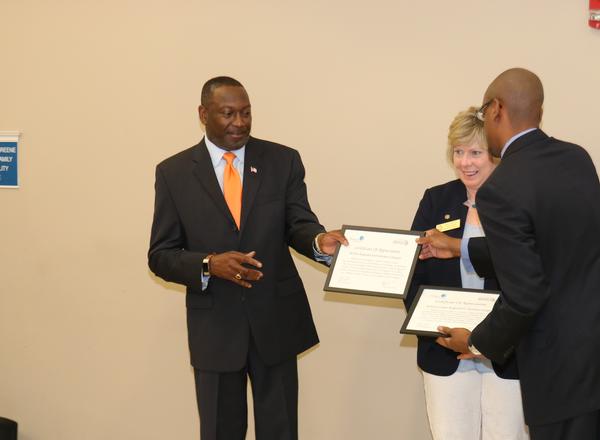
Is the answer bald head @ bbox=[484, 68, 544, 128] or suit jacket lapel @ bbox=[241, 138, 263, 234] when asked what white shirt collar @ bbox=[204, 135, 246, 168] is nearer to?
suit jacket lapel @ bbox=[241, 138, 263, 234]

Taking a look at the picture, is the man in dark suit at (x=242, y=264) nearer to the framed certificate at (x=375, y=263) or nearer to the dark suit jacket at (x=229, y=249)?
the dark suit jacket at (x=229, y=249)

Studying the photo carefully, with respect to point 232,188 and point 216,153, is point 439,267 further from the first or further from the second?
point 216,153

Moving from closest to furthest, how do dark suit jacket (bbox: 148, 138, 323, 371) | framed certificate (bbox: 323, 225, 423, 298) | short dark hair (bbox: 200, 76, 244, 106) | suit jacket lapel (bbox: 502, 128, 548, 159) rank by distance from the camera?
suit jacket lapel (bbox: 502, 128, 548, 159) < framed certificate (bbox: 323, 225, 423, 298) < dark suit jacket (bbox: 148, 138, 323, 371) < short dark hair (bbox: 200, 76, 244, 106)

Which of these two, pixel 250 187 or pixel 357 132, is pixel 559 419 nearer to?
pixel 250 187

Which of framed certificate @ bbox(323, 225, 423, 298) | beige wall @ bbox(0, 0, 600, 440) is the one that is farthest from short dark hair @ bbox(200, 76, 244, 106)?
beige wall @ bbox(0, 0, 600, 440)

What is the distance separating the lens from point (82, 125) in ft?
15.3

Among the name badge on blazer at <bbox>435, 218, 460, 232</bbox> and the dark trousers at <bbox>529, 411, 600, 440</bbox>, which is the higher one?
the name badge on blazer at <bbox>435, 218, 460, 232</bbox>

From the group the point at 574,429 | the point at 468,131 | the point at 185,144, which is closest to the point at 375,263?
the point at 468,131

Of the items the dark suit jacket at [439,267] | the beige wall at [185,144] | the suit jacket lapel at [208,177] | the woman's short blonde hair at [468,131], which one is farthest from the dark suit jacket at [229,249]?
the beige wall at [185,144]

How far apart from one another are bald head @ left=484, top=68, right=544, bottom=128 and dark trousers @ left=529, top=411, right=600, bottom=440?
973 mm

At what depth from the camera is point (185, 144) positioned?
4457 millimetres

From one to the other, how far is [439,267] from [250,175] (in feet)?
2.96

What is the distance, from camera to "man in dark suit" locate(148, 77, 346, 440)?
3172 mm

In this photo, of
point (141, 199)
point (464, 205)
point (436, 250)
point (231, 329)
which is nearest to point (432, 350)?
point (436, 250)
